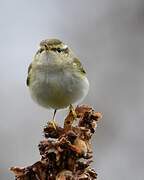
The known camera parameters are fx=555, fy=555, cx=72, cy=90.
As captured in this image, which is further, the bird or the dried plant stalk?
the bird

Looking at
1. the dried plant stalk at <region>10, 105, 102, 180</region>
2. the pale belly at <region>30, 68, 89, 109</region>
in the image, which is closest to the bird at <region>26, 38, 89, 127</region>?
the pale belly at <region>30, 68, 89, 109</region>

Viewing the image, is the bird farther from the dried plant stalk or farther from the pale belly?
the dried plant stalk

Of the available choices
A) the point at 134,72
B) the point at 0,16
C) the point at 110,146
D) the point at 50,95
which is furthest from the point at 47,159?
the point at 0,16

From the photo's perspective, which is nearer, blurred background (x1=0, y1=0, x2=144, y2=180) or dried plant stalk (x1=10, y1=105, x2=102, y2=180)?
dried plant stalk (x1=10, y1=105, x2=102, y2=180)

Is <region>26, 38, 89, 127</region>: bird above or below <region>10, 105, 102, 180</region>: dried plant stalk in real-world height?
above

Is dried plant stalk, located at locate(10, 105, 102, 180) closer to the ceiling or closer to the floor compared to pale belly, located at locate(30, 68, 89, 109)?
closer to the floor

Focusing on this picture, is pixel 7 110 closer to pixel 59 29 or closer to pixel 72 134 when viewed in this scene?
pixel 59 29

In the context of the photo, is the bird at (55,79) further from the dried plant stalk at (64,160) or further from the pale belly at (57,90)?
the dried plant stalk at (64,160)
